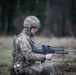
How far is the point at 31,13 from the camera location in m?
Result: 35.0

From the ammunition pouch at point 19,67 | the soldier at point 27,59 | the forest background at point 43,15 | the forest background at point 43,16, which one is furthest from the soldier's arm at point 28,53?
the forest background at point 43,15

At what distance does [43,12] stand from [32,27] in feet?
90.9

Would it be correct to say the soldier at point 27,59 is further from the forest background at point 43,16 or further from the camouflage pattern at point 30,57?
the forest background at point 43,16

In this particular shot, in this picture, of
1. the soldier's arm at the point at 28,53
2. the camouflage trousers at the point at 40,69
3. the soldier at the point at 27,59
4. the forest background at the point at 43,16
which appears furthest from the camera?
the forest background at the point at 43,16

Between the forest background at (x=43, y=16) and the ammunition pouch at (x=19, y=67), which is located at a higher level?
the forest background at (x=43, y=16)

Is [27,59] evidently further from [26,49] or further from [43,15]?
[43,15]

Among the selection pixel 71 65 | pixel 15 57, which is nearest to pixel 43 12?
pixel 71 65

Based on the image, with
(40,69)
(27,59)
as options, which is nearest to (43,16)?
(40,69)

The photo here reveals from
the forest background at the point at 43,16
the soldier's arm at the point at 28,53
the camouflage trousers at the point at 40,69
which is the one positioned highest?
the forest background at the point at 43,16

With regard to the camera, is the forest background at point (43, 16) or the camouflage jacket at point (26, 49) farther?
the forest background at point (43, 16)

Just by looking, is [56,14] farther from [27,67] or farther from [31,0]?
[27,67]

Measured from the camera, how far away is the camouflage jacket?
25.9ft

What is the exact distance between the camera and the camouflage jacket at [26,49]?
7.88m

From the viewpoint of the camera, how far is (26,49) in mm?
7879
